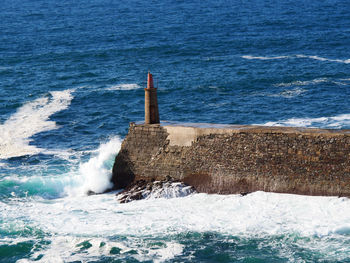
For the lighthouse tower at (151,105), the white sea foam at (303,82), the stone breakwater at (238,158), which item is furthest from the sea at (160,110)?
the lighthouse tower at (151,105)

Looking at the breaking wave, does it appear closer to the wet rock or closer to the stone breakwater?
the stone breakwater

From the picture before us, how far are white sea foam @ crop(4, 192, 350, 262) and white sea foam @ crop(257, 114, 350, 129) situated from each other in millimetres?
8439

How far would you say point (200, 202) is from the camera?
664 inches

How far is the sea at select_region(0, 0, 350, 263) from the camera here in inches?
585

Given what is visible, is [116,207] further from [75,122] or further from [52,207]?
[75,122]

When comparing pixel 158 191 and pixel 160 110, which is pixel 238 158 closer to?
pixel 158 191

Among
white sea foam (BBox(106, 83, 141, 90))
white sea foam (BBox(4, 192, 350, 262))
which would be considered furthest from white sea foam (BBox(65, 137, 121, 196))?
white sea foam (BBox(106, 83, 141, 90))

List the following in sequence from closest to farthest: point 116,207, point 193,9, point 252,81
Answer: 1. point 116,207
2. point 252,81
3. point 193,9

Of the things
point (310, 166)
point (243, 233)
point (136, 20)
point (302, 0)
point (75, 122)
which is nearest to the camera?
point (243, 233)

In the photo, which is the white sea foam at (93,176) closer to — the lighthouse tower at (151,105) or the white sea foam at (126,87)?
the lighthouse tower at (151,105)

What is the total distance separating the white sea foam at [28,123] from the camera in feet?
77.8

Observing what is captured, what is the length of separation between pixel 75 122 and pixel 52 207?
971 centimetres

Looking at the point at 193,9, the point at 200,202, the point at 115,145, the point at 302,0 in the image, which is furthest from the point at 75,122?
the point at 302,0

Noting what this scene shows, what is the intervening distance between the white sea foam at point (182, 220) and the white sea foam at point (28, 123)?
20.7ft
